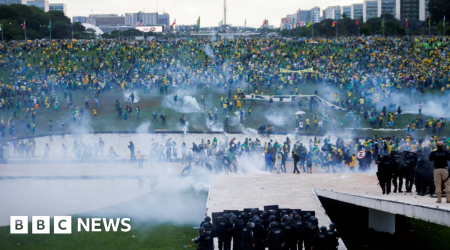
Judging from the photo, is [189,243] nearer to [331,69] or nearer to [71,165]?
[71,165]

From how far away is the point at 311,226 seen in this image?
1160 cm

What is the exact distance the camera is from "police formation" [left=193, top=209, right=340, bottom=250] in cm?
1099

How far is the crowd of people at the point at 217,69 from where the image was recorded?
127 ft

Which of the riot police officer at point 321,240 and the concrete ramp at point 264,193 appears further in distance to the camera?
the concrete ramp at point 264,193

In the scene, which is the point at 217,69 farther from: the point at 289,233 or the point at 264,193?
the point at 289,233

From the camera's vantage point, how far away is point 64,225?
1741 centimetres

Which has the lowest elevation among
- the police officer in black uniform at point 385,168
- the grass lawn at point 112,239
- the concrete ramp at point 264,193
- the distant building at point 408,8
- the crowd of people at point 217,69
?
the grass lawn at point 112,239

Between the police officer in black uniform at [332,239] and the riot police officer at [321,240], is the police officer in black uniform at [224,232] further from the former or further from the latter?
the police officer in black uniform at [332,239]

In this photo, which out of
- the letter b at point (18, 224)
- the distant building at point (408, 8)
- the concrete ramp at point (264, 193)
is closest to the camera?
the concrete ramp at point (264, 193)

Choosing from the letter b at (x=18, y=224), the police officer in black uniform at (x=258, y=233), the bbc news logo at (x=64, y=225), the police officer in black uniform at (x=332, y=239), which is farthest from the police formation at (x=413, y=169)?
the letter b at (x=18, y=224)

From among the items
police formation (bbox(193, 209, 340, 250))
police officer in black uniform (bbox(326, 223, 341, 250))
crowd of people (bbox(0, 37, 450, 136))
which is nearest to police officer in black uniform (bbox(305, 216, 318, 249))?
police formation (bbox(193, 209, 340, 250))

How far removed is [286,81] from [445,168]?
108 feet

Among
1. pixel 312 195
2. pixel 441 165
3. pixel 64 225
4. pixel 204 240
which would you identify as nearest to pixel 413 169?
pixel 441 165

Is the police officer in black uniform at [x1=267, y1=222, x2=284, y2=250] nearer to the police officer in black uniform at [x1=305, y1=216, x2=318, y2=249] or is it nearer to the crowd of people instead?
the police officer in black uniform at [x1=305, y1=216, x2=318, y2=249]
